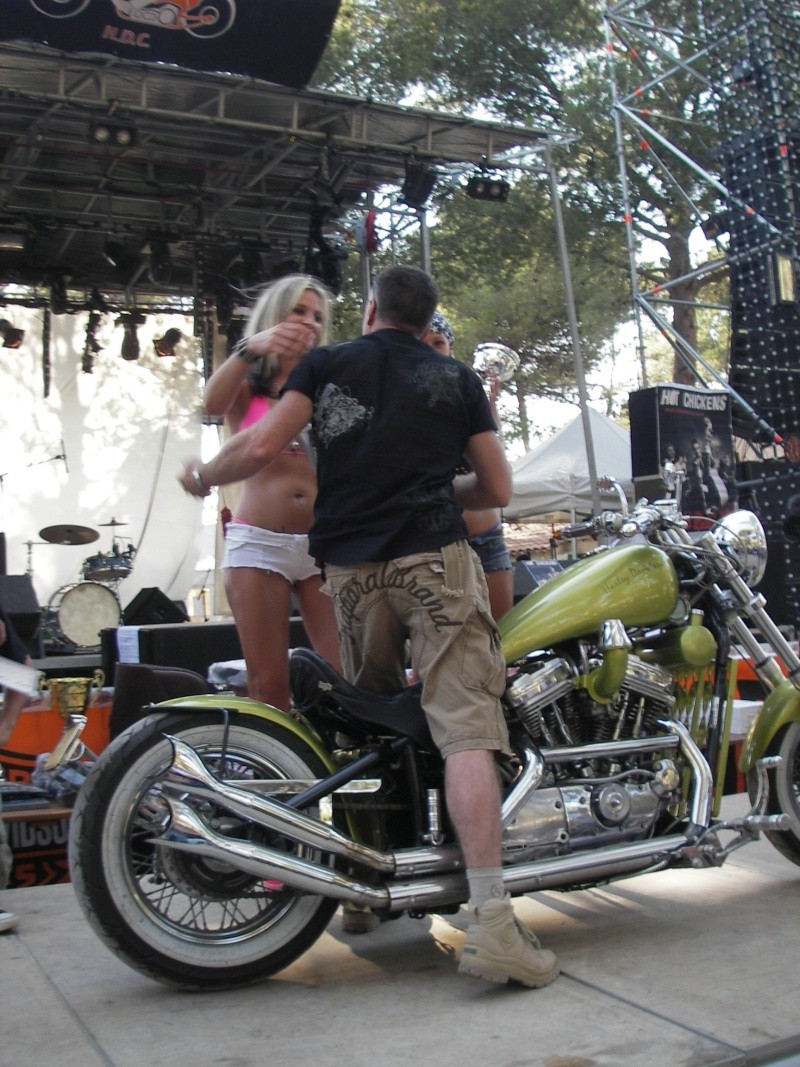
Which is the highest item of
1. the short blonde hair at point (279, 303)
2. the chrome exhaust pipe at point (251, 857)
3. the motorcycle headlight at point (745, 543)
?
the short blonde hair at point (279, 303)

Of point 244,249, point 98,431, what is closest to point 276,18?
point 244,249

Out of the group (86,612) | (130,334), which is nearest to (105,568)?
(86,612)

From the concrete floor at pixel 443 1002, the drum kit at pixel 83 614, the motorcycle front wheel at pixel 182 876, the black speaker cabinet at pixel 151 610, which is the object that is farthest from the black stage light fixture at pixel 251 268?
the motorcycle front wheel at pixel 182 876

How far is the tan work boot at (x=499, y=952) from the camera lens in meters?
2.32

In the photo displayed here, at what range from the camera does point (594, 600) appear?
277 centimetres

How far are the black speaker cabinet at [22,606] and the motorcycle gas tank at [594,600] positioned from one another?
5398 mm

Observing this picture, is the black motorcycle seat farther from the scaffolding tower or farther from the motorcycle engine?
the scaffolding tower

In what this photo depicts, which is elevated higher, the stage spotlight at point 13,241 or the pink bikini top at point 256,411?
the stage spotlight at point 13,241

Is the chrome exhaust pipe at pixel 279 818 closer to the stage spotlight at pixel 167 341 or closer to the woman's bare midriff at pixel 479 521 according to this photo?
the woman's bare midriff at pixel 479 521

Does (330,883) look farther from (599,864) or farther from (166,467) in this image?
(166,467)

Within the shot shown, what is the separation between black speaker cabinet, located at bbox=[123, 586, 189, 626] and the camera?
8312 mm

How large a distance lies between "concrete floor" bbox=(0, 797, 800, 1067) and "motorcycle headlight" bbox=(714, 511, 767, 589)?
94 cm

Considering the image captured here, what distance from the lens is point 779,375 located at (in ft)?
32.6

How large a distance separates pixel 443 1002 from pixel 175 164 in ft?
32.5
